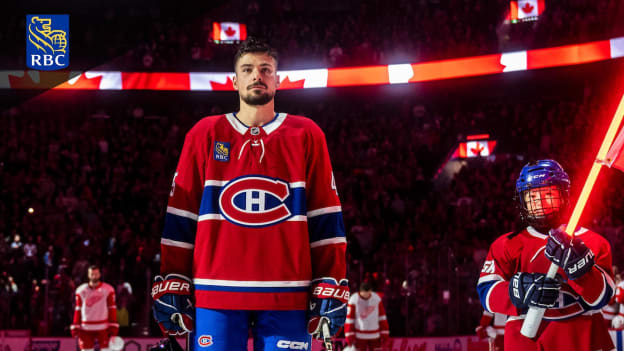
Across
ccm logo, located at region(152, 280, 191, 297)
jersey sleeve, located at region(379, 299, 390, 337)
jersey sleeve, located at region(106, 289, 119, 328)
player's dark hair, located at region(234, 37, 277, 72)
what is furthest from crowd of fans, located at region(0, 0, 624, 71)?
ccm logo, located at region(152, 280, 191, 297)

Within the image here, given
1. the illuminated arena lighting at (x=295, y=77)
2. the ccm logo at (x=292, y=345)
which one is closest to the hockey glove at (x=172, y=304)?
the ccm logo at (x=292, y=345)

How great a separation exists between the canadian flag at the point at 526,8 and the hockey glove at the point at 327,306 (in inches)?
642

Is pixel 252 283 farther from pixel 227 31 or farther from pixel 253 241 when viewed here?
pixel 227 31

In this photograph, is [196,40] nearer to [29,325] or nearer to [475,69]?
[475,69]

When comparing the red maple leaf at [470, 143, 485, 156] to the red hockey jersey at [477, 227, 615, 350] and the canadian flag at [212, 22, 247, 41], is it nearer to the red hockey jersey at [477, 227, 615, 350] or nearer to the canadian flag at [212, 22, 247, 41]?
the canadian flag at [212, 22, 247, 41]

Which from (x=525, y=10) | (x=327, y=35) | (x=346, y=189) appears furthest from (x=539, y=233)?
(x=327, y=35)

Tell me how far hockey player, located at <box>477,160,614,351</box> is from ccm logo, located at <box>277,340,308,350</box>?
0.98m

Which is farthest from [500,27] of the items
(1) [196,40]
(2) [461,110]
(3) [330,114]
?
(1) [196,40]

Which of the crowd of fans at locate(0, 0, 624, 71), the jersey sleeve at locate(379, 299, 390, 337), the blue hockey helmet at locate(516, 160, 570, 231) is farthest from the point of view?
the crowd of fans at locate(0, 0, 624, 71)

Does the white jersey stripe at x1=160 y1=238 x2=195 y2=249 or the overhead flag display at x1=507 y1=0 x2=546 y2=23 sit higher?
the overhead flag display at x1=507 y1=0 x2=546 y2=23

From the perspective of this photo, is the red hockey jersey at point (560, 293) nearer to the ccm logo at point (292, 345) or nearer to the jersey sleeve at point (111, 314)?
the ccm logo at point (292, 345)

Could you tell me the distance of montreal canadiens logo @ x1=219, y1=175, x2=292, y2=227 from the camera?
285 centimetres

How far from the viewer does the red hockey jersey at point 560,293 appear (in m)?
3.18

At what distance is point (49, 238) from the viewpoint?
541 inches
